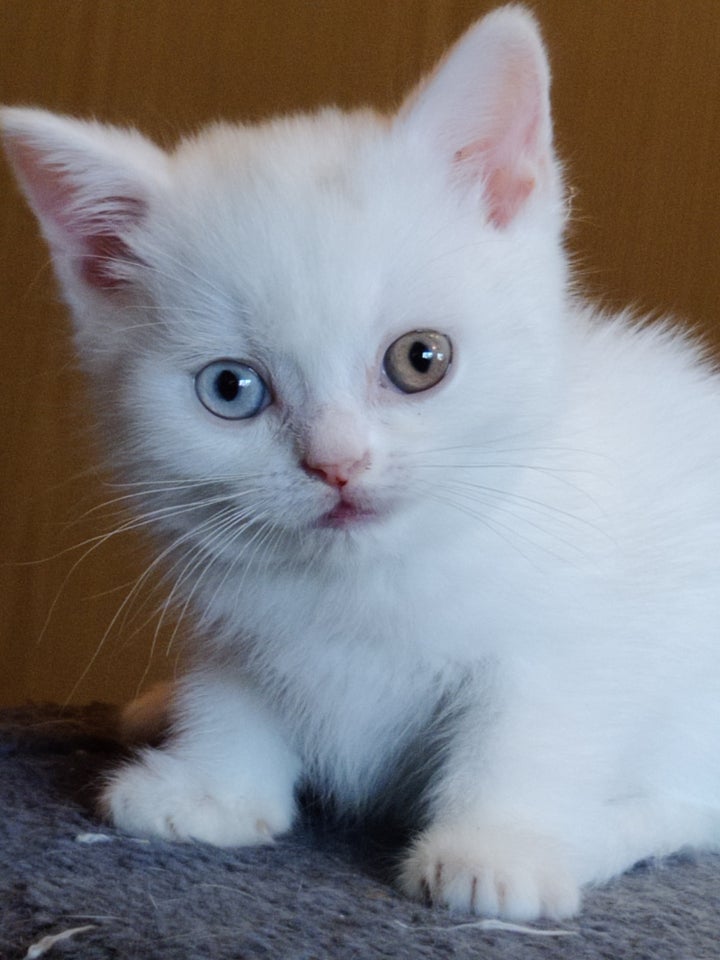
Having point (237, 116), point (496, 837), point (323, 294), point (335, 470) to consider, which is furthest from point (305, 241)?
point (237, 116)

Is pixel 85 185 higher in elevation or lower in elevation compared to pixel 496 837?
higher

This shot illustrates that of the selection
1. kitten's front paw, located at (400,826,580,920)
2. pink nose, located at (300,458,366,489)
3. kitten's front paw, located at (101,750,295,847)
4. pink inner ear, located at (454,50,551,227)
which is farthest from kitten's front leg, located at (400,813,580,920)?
pink inner ear, located at (454,50,551,227)

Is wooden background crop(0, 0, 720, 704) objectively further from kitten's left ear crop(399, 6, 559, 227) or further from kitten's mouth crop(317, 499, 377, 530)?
kitten's mouth crop(317, 499, 377, 530)

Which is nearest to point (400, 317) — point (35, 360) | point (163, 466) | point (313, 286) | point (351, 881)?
point (313, 286)

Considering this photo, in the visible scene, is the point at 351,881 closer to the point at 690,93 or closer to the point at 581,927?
the point at 581,927

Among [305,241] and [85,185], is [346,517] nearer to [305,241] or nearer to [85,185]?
[305,241]

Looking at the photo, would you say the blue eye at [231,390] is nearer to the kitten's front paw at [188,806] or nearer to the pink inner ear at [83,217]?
the pink inner ear at [83,217]
